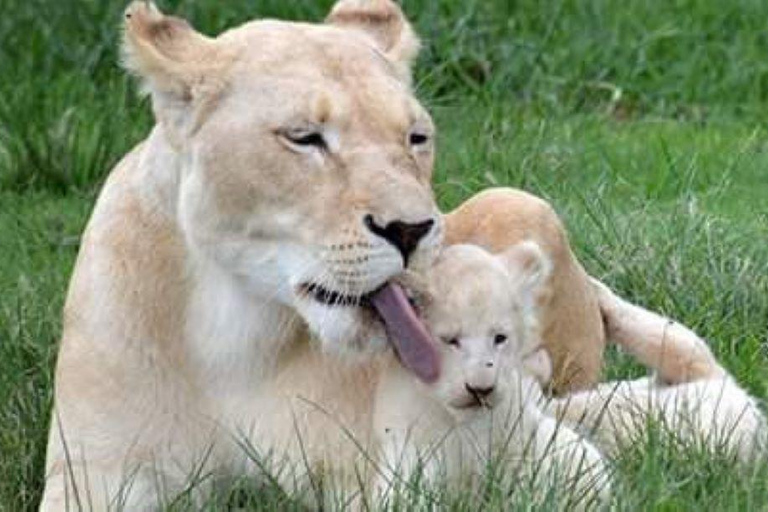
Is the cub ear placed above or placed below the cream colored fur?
above

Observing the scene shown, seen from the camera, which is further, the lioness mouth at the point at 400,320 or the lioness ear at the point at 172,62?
the lioness ear at the point at 172,62

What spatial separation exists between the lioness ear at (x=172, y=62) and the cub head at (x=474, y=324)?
501 millimetres

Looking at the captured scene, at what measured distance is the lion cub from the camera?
4707mm

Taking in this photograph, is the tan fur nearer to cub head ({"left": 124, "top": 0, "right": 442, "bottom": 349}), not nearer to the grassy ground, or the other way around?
the grassy ground

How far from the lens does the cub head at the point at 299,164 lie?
4.52 meters

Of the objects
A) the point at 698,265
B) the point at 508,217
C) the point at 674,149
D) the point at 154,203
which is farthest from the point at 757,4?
the point at 154,203

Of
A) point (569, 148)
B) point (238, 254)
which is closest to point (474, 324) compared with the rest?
point (238, 254)

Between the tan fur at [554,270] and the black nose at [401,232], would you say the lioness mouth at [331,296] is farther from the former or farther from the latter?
the tan fur at [554,270]

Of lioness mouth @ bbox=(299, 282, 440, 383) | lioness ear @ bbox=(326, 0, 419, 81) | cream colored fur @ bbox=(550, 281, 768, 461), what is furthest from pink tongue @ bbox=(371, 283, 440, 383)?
lioness ear @ bbox=(326, 0, 419, 81)

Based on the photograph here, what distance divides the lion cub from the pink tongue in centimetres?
A: 3

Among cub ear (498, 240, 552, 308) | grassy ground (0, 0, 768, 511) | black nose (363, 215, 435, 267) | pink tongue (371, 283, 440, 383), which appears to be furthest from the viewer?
grassy ground (0, 0, 768, 511)

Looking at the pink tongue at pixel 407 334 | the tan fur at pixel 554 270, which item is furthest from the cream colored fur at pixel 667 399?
the pink tongue at pixel 407 334

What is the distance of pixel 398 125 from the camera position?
4.64m

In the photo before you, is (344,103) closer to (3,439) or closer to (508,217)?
(508,217)
